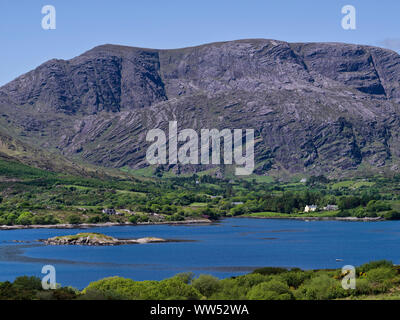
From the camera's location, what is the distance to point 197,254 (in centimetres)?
13225

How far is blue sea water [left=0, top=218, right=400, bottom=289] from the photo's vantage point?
4190 inches

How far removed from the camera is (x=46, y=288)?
6512 centimetres

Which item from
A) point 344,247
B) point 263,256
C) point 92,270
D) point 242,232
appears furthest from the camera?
point 242,232

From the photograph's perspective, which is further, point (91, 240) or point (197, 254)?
point (91, 240)

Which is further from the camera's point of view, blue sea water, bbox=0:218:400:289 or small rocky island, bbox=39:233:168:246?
small rocky island, bbox=39:233:168:246

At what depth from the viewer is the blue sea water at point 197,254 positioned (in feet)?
349

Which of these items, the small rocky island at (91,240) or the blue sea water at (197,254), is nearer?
the blue sea water at (197,254)

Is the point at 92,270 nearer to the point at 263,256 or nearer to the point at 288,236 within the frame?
the point at 263,256

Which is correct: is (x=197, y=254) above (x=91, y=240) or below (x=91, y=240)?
above
